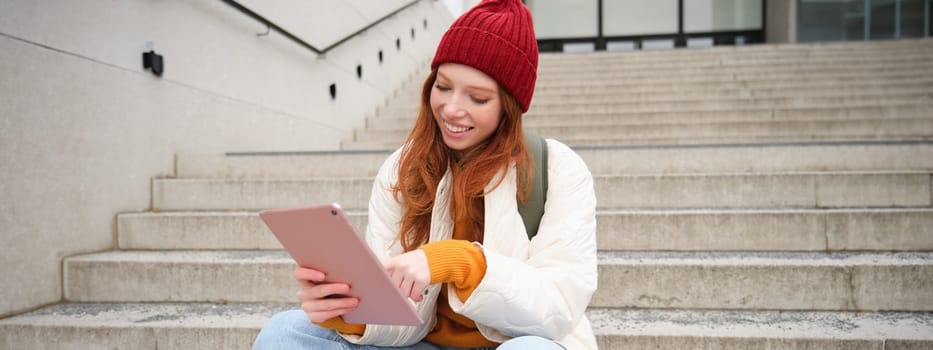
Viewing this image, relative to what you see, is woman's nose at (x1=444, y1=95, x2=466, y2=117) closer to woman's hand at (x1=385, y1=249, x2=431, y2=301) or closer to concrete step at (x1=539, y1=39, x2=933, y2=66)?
woman's hand at (x1=385, y1=249, x2=431, y2=301)

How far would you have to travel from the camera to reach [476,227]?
1.21 metres

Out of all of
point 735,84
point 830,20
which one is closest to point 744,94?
point 735,84

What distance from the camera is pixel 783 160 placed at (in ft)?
9.27

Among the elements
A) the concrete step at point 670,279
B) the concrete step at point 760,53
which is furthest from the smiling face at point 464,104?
the concrete step at point 760,53

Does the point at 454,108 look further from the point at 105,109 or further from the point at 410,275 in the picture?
the point at 105,109

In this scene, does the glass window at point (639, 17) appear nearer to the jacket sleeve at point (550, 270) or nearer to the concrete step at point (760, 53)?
the concrete step at point (760, 53)

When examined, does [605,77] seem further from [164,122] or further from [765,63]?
[164,122]

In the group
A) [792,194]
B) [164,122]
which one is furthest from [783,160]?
[164,122]

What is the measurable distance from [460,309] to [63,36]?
2.00 metres

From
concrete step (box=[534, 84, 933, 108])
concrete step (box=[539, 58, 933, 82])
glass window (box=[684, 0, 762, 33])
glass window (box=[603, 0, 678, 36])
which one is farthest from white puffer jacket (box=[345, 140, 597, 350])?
glass window (box=[684, 0, 762, 33])

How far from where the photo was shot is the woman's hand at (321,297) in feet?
2.99

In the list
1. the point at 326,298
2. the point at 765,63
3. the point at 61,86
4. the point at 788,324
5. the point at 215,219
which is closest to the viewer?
the point at 326,298

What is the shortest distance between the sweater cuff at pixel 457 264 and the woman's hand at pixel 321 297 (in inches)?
5.3

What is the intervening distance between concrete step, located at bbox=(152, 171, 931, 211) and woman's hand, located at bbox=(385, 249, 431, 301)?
5.89 feet
